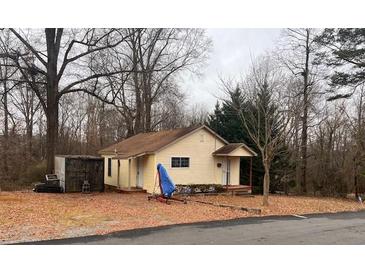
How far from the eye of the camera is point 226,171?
23.9 meters

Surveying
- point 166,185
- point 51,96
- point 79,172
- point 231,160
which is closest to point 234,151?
point 231,160

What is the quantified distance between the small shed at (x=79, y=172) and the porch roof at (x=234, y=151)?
7.13 meters

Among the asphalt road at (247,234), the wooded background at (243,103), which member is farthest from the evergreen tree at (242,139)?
the asphalt road at (247,234)

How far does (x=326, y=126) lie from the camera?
30.6 meters

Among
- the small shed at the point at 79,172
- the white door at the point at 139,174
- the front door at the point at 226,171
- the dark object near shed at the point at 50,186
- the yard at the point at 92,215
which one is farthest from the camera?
the front door at the point at 226,171

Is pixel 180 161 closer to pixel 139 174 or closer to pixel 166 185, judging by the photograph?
pixel 139 174

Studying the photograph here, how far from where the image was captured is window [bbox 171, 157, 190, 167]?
22.0 m

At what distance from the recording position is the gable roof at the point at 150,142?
22.0m

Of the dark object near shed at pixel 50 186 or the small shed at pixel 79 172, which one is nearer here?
the small shed at pixel 79 172

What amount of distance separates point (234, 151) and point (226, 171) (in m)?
1.96

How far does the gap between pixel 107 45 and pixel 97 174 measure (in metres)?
8.81

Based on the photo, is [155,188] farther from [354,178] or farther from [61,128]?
[61,128]

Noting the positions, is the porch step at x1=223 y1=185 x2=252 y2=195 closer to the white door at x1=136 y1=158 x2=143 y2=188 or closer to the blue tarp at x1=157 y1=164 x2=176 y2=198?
the white door at x1=136 y1=158 x2=143 y2=188

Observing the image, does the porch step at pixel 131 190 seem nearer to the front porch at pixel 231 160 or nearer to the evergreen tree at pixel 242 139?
the front porch at pixel 231 160
